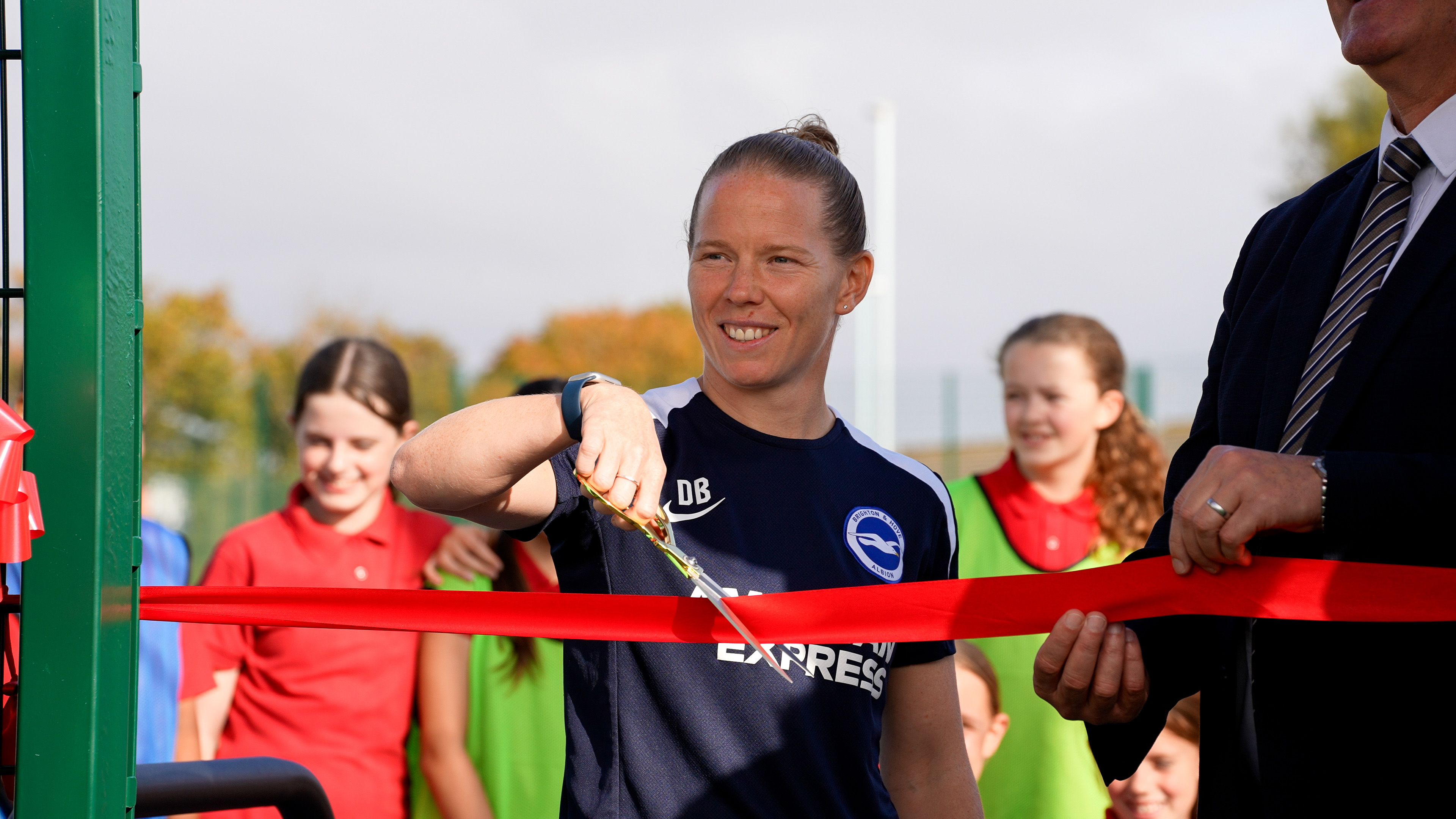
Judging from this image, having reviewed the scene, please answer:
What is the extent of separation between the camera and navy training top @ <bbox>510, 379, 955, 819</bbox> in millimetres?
2098

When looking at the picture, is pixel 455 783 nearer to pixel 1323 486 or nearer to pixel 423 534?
pixel 423 534

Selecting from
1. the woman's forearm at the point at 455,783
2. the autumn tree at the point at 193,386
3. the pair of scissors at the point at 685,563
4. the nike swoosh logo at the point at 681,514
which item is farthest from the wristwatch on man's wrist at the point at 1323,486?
the autumn tree at the point at 193,386

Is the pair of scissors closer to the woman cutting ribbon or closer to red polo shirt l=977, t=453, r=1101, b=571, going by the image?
the woman cutting ribbon

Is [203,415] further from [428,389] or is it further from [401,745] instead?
[401,745]

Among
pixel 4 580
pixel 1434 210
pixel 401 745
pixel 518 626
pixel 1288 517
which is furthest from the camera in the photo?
pixel 401 745

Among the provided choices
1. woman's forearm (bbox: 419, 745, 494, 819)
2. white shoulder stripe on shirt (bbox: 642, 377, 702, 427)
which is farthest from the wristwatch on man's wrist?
woman's forearm (bbox: 419, 745, 494, 819)

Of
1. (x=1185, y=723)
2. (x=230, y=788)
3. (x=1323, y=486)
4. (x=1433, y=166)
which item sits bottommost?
(x=1185, y=723)

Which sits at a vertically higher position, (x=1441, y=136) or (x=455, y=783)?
(x=1441, y=136)

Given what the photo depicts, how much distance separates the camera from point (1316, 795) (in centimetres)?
188

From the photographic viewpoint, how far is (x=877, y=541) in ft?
7.50

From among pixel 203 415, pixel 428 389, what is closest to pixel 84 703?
pixel 428 389

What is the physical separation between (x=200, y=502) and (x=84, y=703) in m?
16.7

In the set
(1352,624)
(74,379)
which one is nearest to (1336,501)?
(1352,624)

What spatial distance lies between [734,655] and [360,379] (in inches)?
95.1
